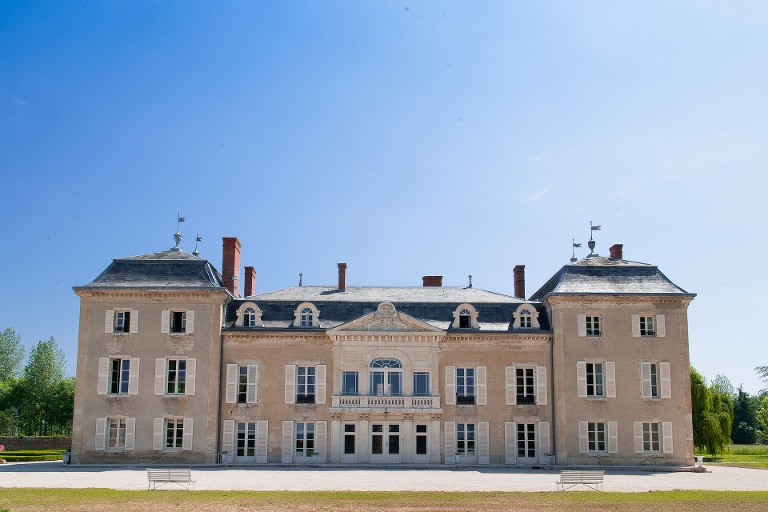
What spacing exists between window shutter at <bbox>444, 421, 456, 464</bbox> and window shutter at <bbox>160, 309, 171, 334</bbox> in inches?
560

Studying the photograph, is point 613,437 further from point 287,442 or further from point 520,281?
point 287,442

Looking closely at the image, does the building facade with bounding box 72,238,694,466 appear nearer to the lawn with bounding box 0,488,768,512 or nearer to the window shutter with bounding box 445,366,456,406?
the window shutter with bounding box 445,366,456,406

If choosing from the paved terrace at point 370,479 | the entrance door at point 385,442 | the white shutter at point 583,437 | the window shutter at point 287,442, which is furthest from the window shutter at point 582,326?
the window shutter at point 287,442

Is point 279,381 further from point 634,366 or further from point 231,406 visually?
→ point 634,366

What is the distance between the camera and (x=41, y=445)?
176 ft

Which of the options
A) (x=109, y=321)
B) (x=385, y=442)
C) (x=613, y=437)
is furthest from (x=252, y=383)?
(x=613, y=437)

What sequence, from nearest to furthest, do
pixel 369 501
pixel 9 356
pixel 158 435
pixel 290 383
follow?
pixel 369 501 < pixel 158 435 < pixel 290 383 < pixel 9 356

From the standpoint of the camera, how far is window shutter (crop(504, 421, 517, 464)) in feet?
123

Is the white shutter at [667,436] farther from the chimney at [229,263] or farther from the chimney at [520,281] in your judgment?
the chimney at [229,263]

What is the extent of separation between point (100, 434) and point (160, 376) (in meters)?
3.81

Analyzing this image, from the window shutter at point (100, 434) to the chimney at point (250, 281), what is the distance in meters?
9.83

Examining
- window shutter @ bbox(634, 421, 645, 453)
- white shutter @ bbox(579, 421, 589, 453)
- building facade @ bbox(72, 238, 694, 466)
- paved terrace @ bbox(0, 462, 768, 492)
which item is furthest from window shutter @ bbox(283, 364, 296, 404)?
window shutter @ bbox(634, 421, 645, 453)

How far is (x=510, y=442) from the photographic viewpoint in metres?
37.6

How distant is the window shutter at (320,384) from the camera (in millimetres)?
37812
